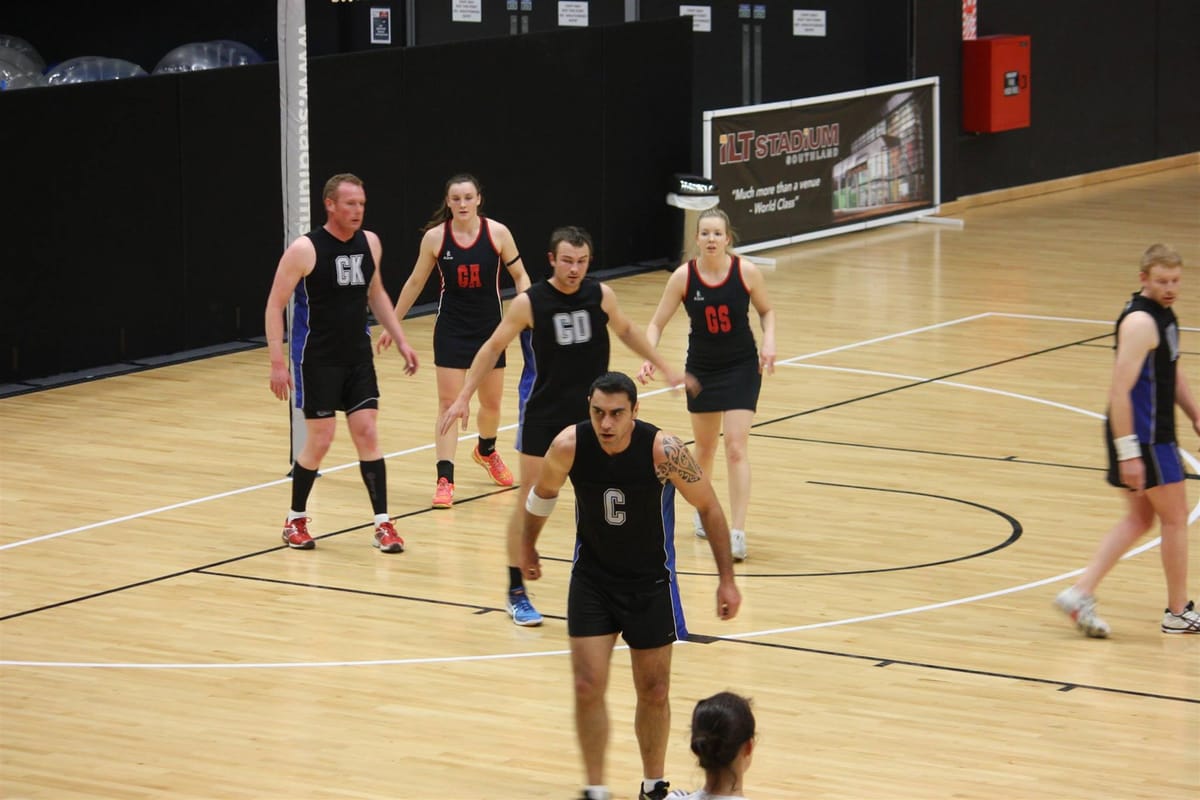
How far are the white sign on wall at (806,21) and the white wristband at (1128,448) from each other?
15819 mm

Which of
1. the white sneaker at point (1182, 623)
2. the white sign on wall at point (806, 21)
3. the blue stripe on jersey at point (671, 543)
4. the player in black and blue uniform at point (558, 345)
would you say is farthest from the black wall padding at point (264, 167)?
the white sneaker at point (1182, 623)

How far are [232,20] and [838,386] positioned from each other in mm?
11019

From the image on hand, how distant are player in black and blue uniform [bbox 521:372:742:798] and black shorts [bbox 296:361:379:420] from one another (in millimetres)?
4105

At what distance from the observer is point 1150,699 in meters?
8.72

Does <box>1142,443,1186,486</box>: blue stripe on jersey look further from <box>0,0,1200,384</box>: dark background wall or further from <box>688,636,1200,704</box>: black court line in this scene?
<box>0,0,1200,384</box>: dark background wall

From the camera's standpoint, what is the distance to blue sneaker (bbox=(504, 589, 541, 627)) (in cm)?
989

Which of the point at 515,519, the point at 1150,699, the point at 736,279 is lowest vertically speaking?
the point at 1150,699

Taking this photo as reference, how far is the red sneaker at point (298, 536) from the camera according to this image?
11.4m

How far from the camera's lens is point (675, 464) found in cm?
712

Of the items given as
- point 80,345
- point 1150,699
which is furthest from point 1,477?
point 1150,699

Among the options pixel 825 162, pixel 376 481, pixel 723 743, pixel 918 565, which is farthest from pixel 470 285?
pixel 825 162

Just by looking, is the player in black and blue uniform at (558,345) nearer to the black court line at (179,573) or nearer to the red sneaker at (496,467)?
the black court line at (179,573)

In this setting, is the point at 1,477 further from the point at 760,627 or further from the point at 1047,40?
the point at 1047,40

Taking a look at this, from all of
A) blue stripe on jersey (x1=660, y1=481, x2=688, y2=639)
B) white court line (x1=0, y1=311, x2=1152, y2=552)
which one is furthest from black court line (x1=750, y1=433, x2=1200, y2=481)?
blue stripe on jersey (x1=660, y1=481, x2=688, y2=639)
